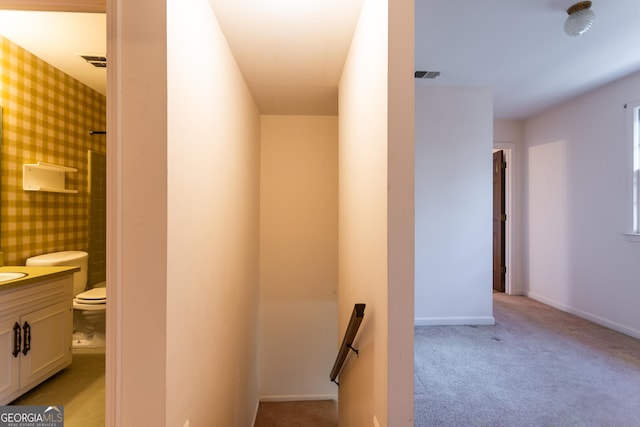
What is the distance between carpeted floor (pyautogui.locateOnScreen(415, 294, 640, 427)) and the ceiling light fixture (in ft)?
8.66

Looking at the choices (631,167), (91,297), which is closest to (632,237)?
(631,167)

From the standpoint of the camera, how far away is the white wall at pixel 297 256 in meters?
3.02

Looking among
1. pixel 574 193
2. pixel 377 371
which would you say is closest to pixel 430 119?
pixel 574 193

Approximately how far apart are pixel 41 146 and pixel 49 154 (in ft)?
0.32

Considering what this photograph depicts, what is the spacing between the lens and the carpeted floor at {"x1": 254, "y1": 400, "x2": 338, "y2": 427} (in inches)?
104

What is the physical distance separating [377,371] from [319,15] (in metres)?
1.69

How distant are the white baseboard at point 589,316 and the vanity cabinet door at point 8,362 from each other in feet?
17.7

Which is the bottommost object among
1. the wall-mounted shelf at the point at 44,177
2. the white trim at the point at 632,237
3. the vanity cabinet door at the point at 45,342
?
the vanity cabinet door at the point at 45,342

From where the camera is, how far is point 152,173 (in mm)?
837

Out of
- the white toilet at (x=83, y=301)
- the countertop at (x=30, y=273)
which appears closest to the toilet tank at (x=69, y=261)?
the white toilet at (x=83, y=301)

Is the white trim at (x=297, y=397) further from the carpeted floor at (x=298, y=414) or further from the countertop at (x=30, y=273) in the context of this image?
the countertop at (x=30, y=273)

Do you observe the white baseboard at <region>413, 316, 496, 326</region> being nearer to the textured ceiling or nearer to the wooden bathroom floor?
the textured ceiling

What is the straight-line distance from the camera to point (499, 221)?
4.71m

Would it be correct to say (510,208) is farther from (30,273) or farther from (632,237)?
(30,273)
